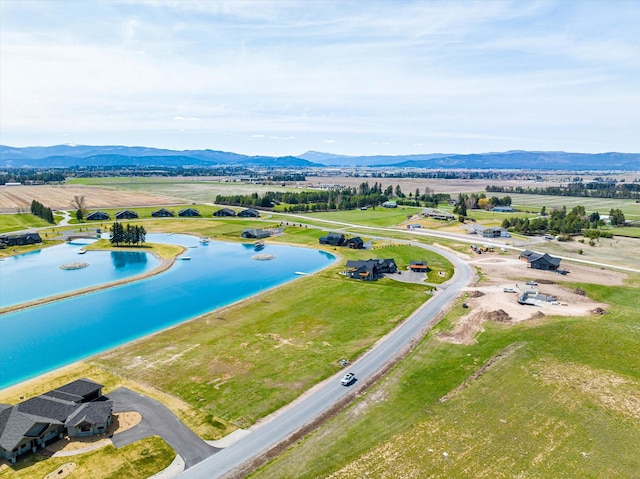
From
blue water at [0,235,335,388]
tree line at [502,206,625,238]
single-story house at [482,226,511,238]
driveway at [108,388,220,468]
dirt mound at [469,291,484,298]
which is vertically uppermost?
tree line at [502,206,625,238]

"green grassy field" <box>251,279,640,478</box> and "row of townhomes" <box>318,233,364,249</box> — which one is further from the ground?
"row of townhomes" <box>318,233,364,249</box>

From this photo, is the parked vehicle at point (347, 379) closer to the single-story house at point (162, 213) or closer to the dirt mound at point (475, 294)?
the dirt mound at point (475, 294)

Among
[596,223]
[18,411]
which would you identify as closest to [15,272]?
[18,411]

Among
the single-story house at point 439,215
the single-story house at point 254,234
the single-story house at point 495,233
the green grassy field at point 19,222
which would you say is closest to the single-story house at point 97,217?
the green grassy field at point 19,222

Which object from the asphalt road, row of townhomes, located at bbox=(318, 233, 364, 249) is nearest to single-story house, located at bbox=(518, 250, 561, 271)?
the asphalt road

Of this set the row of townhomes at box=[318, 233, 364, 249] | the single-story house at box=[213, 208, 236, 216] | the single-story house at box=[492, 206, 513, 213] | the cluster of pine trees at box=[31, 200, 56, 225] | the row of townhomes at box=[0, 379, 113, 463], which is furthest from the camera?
the single-story house at box=[492, 206, 513, 213]

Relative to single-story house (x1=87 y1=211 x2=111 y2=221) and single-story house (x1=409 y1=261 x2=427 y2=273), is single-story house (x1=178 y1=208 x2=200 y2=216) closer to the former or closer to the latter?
single-story house (x1=87 y1=211 x2=111 y2=221)

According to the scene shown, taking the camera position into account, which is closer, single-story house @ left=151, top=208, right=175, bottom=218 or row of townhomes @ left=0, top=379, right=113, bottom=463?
row of townhomes @ left=0, top=379, right=113, bottom=463

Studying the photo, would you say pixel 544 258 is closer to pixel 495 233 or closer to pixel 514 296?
pixel 514 296
